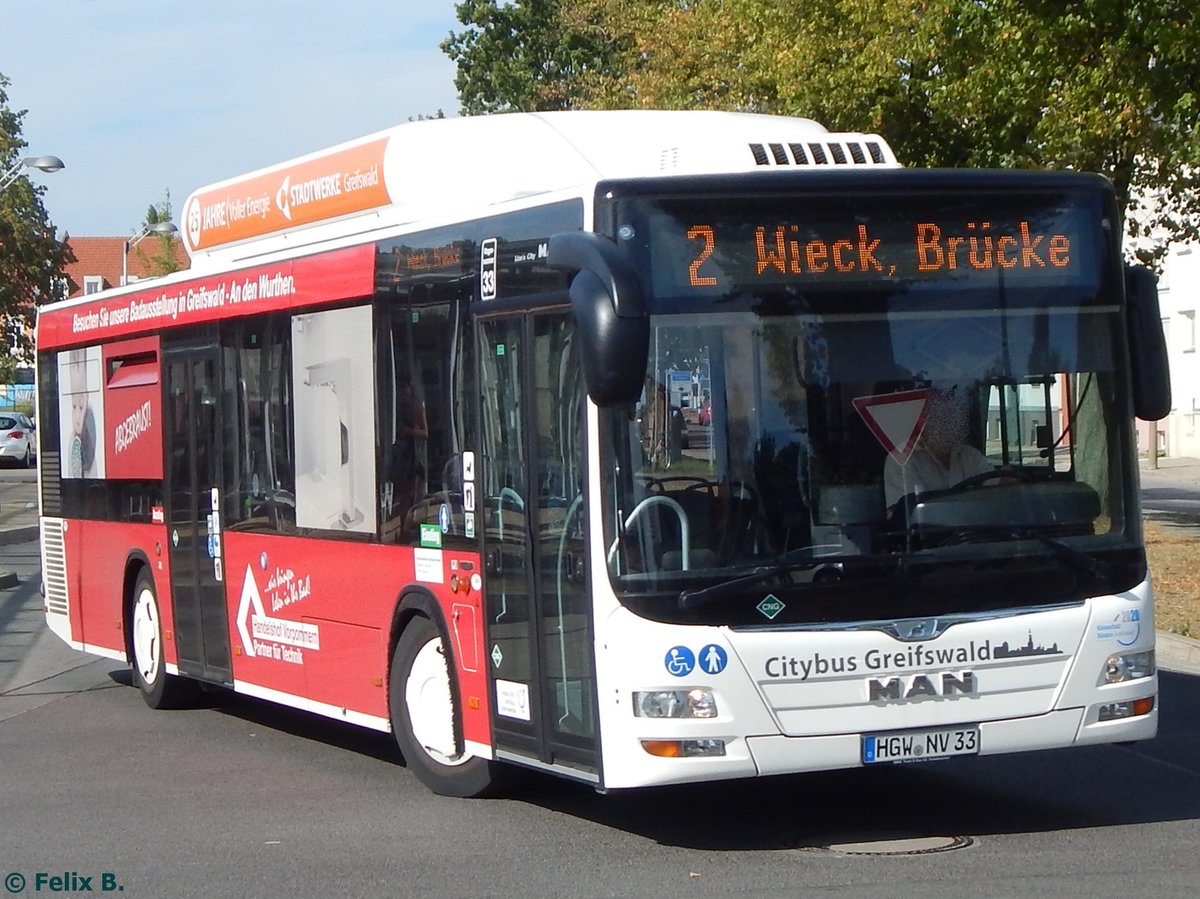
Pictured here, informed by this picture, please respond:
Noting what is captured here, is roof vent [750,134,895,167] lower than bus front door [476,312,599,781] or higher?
higher

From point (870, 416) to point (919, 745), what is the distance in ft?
4.37

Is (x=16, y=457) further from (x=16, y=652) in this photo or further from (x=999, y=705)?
(x=999, y=705)

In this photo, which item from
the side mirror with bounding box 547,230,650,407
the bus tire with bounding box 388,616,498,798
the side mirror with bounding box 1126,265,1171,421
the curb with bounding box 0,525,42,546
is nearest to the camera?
the side mirror with bounding box 547,230,650,407

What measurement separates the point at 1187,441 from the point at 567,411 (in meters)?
47.2

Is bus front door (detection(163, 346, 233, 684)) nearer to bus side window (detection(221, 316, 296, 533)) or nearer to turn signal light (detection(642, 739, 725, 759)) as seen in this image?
bus side window (detection(221, 316, 296, 533))

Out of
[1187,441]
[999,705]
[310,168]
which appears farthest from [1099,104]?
[1187,441]

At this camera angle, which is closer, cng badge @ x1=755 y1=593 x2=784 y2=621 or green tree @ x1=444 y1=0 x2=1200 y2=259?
cng badge @ x1=755 y1=593 x2=784 y2=621

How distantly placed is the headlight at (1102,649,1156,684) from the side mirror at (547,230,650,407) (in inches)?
92.3

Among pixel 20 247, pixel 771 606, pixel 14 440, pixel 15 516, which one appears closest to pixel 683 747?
pixel 771 606

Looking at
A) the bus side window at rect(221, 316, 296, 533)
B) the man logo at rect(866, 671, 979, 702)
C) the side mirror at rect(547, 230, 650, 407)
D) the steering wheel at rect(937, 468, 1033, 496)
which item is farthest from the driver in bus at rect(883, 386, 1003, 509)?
the bus side window at rect(221, 316, 296, 533)

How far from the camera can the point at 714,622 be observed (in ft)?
24.7

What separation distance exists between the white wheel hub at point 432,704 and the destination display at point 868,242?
2.55m

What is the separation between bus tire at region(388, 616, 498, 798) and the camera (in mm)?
9164

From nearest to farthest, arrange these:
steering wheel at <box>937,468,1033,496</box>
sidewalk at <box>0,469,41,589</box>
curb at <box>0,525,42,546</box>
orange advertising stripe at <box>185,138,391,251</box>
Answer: steering wheel at <box>937,468,1033,496</box>
orange advertising stripe at <box>185,138,391,251</box>
sidewalk at <box>0,469,41,589</box>
curb at <box>0,525,42,546</box>
